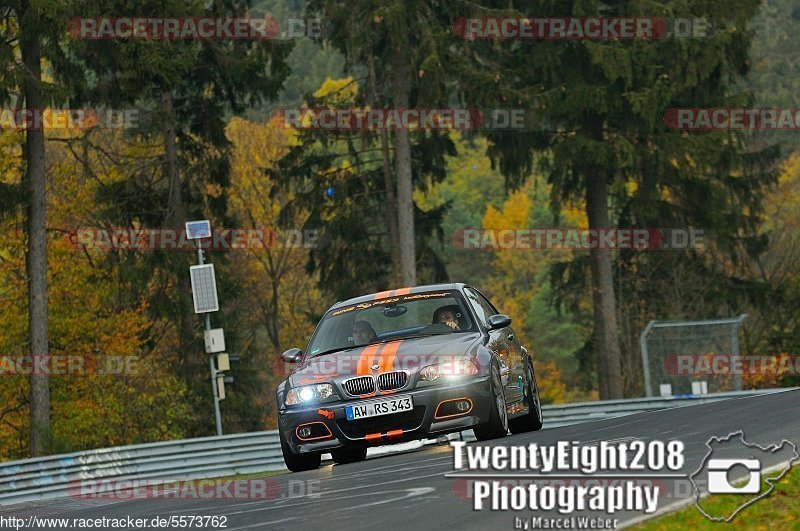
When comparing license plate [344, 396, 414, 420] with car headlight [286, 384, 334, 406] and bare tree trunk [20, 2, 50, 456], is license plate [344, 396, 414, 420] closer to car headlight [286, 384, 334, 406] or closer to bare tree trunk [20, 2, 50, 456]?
car headlight [286, 384, 334, 406]

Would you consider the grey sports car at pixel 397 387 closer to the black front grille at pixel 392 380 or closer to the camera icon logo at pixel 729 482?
the black front grille at pixel 392 380

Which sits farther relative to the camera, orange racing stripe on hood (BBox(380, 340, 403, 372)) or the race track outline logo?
orange racing stripe on hood (BBox(380, 340, 403, 372))

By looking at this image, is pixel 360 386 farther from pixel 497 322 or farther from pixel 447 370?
pixel 497 322

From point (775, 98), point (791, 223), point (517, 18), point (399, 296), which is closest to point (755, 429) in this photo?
point (399, 296)

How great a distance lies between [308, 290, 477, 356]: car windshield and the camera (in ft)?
49.5

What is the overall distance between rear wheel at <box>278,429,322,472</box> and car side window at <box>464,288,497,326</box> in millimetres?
2184

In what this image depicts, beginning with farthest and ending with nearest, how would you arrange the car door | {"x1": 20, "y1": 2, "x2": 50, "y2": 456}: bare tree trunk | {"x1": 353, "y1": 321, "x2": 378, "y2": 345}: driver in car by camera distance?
{"x1": 20, "y1": 2, "x2": 50, "y2": 456}: bare tree trunk
{"x1": 353, "y1": 321, "x2": 378, "y2": 345}: driver in car
the car door

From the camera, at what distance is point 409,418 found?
13.8 metres

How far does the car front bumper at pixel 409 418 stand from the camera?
45.4 ft

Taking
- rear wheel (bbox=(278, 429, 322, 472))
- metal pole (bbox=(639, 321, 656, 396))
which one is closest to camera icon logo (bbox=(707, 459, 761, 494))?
rear wheel (bbox=(278, 429, 322, 472))

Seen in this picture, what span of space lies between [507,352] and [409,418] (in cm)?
196

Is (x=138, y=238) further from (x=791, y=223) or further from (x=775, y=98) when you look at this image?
(x=775, y=98)

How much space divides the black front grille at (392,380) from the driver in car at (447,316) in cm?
140

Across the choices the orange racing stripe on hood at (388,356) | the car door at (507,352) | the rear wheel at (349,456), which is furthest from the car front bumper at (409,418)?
the rear wheel at (349,456)
